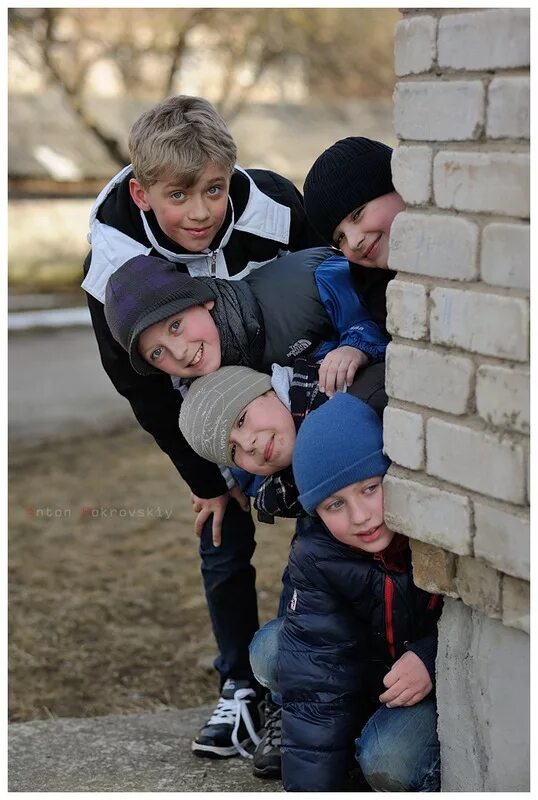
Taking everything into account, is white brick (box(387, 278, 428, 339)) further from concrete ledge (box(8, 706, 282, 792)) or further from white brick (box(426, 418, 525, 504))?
concrete ledge (box(8, 706, 282, 792))

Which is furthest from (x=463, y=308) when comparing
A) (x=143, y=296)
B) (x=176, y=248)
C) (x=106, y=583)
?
(x=106, y=583)

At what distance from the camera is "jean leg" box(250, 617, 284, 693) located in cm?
281

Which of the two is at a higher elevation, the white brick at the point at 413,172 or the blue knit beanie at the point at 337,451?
the white brick at the point at 413,172

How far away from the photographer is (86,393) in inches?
333

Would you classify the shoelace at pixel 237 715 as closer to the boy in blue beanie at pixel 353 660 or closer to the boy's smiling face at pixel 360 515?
the boy in blue beanie at pixel 353 660

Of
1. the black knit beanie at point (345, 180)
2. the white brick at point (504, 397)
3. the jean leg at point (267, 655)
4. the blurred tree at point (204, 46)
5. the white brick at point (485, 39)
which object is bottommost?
the jean leg at point (267, 655)

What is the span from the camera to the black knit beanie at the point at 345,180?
2.54 meters

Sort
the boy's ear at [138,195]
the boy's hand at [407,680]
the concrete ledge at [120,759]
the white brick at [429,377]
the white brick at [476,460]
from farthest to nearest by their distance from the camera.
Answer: the concrete ledge at [120,759] < the boy's ear at [138,195] < the boy's hand at [407,680] < the white brick at [429,377] < the white brick at [476,460]

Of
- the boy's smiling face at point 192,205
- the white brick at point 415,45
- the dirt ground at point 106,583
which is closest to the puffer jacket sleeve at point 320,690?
the boy's smiling face at point 192,205

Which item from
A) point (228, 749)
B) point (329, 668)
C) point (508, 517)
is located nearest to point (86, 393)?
point (228, 749)

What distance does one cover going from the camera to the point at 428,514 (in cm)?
223

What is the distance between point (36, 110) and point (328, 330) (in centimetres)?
722

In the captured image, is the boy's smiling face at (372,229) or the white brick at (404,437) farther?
the boy's smiling face at (372,229)

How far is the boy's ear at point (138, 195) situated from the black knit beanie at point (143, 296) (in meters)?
0.16
